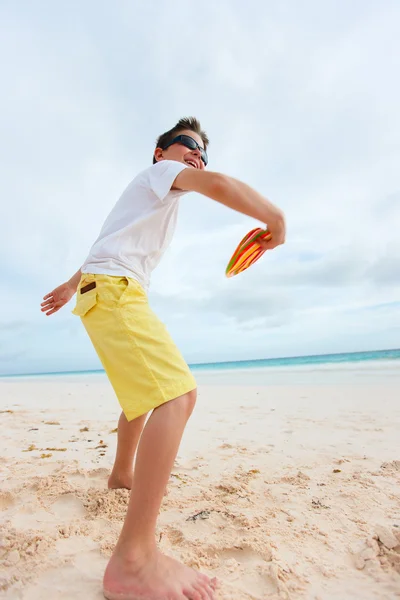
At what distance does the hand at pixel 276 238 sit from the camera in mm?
1526

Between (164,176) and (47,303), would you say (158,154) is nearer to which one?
(164,176)

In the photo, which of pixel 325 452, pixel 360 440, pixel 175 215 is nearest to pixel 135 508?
pixel 175 215

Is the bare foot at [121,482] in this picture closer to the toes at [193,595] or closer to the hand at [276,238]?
the toes at [193,595]

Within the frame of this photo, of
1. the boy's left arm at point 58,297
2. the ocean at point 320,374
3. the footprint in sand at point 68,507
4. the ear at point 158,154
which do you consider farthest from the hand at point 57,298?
the ocean at point 320,374

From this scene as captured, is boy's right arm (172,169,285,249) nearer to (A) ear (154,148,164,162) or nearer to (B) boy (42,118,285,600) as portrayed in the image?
(B) boy (42,118,285,600)

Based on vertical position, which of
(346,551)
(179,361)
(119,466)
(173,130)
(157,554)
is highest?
(173,130)

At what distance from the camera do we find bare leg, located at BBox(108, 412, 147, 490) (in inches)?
84.0

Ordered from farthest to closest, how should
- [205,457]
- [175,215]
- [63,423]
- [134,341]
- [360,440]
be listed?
[63,423], [360,440], [205,457], [175,215], [134,341]

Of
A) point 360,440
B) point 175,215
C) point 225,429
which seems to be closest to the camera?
point 175,215

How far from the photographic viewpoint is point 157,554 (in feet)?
4.42

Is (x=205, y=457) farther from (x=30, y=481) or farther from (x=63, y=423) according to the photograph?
(x=63, y=423)

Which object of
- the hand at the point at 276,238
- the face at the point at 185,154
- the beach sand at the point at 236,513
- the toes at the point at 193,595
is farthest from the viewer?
the face at the point at 185,154

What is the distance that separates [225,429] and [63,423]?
1949mm

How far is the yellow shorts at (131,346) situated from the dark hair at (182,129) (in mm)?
955
